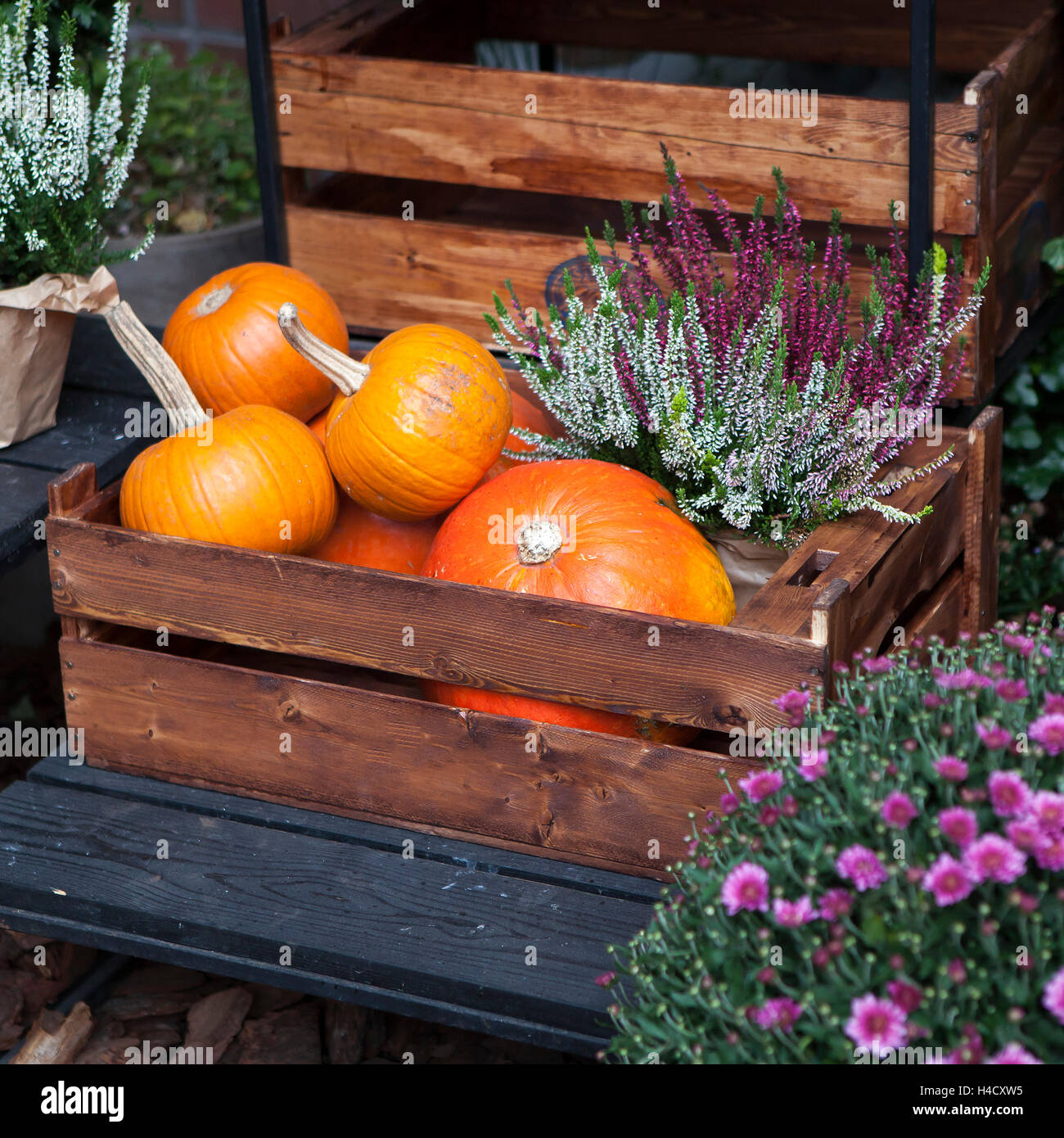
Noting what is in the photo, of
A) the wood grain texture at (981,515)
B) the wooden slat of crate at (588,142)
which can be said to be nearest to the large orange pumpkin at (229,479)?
the wooden slat of crate at (588,142)

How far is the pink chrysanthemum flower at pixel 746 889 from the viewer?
3.98 feet

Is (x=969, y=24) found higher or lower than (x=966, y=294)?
higher

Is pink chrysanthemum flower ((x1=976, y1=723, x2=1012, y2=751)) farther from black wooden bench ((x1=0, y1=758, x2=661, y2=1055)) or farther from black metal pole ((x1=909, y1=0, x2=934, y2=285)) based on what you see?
black metal pole ((x1=909, y1=0, x2=934, y2=285))

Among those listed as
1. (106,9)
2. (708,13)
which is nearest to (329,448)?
(106,9)

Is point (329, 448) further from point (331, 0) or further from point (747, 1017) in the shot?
point (331, 0)

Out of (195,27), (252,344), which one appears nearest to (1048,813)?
(252,344)

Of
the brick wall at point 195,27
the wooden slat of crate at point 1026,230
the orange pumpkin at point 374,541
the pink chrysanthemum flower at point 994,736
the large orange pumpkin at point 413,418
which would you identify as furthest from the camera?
the brick wall at point 195,27

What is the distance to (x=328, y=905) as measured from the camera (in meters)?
1.80

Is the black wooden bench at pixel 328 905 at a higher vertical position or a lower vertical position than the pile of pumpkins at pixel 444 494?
lower

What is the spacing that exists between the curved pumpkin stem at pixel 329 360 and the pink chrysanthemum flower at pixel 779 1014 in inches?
44.8

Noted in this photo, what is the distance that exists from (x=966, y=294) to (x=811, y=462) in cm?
50

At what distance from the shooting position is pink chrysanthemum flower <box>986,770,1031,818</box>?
1.17 metres

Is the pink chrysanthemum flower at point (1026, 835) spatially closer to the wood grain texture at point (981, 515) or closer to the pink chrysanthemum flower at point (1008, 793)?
the pink chrysanthemum flower at point (1008, 793)

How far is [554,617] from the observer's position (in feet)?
5.67
